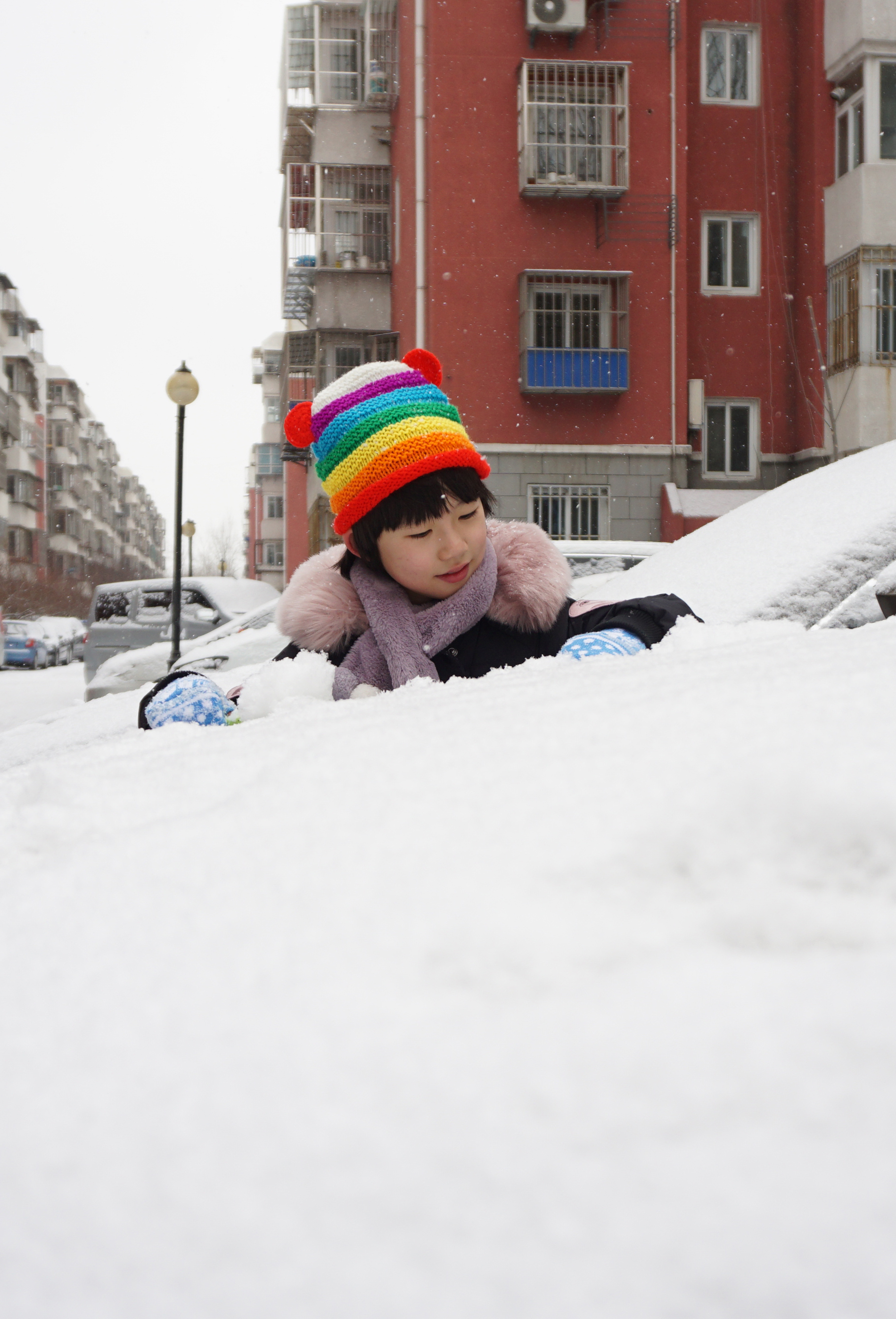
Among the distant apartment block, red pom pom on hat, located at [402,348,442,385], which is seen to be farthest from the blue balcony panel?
the distant apartment block

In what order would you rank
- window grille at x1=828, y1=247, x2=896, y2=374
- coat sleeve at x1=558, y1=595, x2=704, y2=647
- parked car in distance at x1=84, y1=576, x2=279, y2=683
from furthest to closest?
window grille at x1=828, y1=247, x2=896, y2=374
parked car in distance at x1=84, y1=576, x2=279, y2=683
coat sleeve at x1=558, y1=595, x2=704, y2=647

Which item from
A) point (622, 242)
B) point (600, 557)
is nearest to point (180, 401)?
point (600, 557)

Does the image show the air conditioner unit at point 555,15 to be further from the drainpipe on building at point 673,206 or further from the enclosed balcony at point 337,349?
the enclosed balcony at point 337,349

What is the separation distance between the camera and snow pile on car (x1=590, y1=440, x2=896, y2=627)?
8.66ft

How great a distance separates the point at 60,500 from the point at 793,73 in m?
54.6

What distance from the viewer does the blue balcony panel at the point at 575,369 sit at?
15.1m

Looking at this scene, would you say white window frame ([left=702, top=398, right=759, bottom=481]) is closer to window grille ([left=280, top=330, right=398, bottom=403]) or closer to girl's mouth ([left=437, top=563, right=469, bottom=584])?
window grille ([left=280, top=330, right=398, bottom=403])

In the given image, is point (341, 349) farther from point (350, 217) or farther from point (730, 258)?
Answer: point (730, 258)

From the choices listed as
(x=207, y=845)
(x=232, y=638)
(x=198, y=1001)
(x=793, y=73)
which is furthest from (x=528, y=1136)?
(x=793, y=73)

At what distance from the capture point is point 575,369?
15.1 meters

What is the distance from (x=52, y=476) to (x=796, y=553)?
218ft

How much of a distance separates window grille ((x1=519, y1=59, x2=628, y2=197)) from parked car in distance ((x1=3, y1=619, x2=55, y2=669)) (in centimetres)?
1556

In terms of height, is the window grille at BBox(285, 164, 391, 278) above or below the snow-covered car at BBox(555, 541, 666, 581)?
above

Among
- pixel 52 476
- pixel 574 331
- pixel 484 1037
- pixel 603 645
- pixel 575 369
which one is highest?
pixel 52 476
